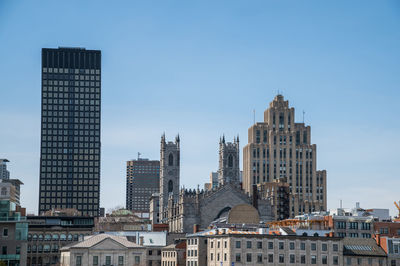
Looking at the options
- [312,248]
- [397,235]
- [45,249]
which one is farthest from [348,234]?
[45,249]

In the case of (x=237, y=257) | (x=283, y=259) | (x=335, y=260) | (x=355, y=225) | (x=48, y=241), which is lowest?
(x=335, y=260)

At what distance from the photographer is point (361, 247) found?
15100 centimetres

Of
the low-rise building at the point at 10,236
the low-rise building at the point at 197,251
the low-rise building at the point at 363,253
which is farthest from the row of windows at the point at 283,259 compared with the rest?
the low-rise building at the point at 10,236

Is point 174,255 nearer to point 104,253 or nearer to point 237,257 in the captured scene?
point 104,253

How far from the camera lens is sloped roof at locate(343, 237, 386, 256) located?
149 m

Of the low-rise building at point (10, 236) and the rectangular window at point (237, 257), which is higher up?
the low-rise building at point (10, 236)

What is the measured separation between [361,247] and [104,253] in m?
49.5

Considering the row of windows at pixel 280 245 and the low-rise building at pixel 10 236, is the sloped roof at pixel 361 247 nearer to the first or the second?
the row of windows at pixel 280 245

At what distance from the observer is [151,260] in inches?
6811

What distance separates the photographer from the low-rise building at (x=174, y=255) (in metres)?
162

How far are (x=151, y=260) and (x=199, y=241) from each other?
2306 cm

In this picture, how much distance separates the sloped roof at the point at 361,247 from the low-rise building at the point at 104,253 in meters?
39.4

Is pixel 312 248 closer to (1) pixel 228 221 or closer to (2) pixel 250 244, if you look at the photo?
(2) pixel 250 244

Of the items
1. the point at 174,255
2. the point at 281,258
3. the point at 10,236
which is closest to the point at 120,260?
the point at 10,236
